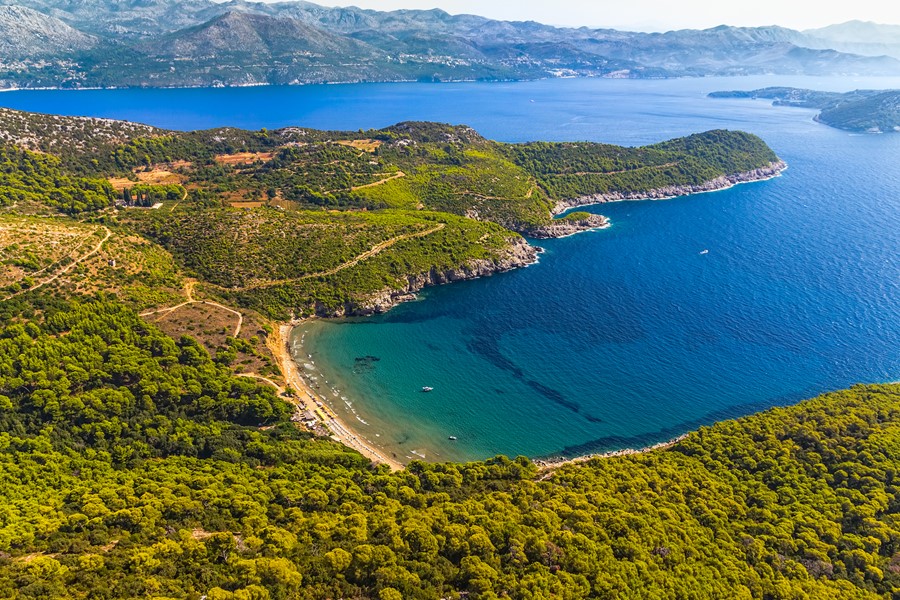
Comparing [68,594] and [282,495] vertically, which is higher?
[68,594]

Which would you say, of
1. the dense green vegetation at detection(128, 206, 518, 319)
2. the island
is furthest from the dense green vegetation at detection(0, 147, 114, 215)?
the dense green vegetation at detection(128, 206, 518, 319)

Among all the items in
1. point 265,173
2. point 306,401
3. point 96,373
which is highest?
point 265,173

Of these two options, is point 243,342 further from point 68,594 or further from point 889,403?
point 889,403

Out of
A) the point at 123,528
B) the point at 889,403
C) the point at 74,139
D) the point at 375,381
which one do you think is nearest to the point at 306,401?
the point at 375,381

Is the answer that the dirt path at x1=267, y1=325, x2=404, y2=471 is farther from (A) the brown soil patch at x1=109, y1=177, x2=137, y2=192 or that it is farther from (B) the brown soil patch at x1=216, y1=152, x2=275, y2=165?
(B) the brown soil patch at x1=216, y1=152, x2=275, y2=165

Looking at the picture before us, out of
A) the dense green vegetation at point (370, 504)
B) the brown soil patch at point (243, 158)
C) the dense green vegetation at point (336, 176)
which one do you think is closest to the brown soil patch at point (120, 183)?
the dense green vegetation at point (336, 176)

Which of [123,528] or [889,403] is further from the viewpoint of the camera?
[889,403]

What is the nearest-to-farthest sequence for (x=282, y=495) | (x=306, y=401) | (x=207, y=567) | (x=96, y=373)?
1. (x=207, y=567)
2. (x=282, y=495)
3. (x=96, y=373)
4. (x=306, y=401)

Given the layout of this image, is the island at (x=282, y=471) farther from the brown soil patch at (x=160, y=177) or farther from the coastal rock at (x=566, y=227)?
the coastal rock at (x=566, y=227)
